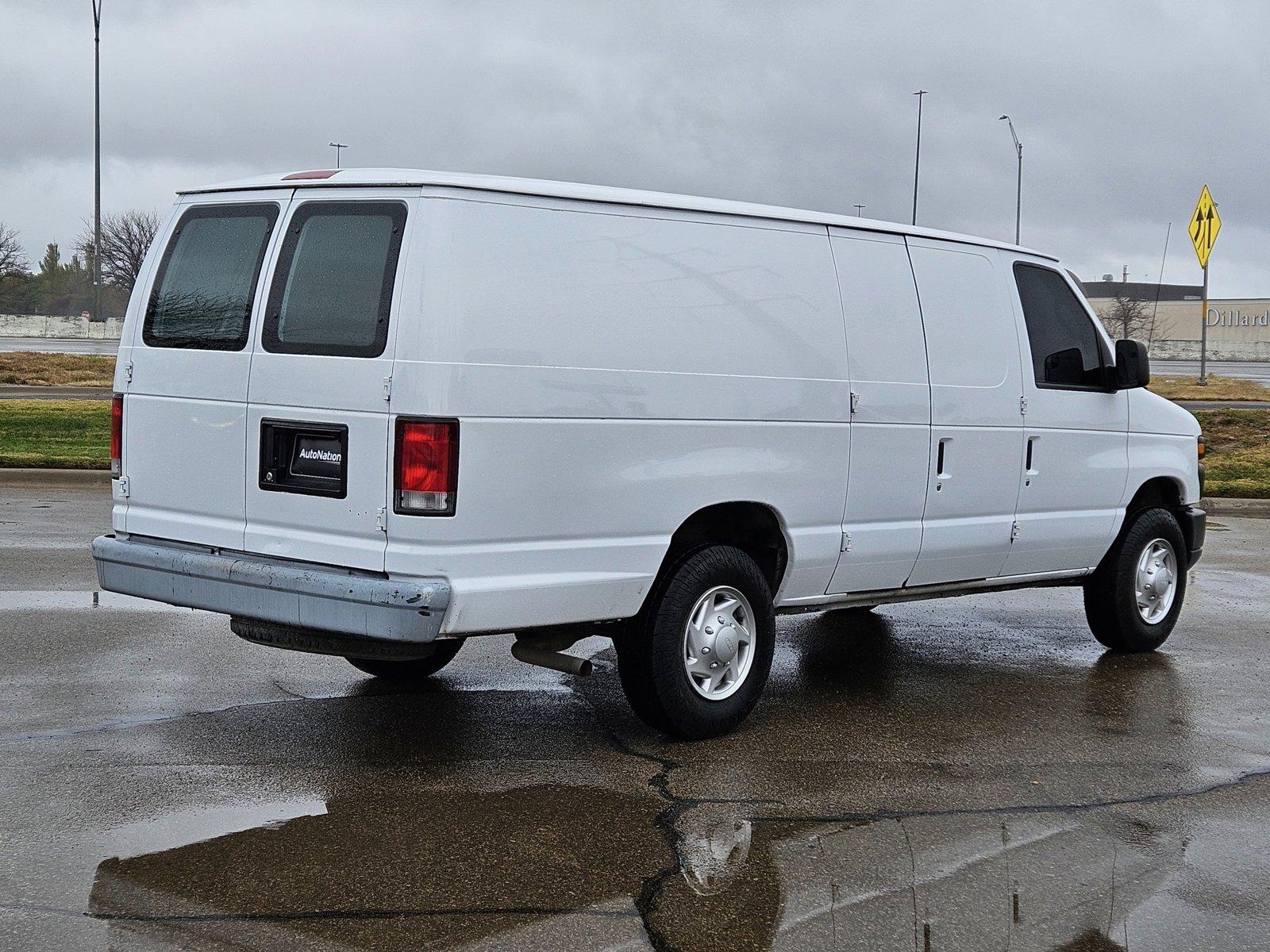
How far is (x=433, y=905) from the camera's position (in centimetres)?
434

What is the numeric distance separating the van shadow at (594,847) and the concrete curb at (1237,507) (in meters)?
9.77

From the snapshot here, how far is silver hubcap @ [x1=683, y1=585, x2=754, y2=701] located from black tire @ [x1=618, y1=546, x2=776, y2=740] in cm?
3

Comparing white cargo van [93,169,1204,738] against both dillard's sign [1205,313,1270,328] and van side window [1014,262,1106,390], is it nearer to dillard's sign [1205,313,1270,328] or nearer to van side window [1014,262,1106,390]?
van side window [1014,262,1106,390]

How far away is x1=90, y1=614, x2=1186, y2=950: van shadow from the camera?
4227 mm

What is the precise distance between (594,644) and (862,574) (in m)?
2.01

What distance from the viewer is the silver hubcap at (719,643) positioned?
6.21 metres

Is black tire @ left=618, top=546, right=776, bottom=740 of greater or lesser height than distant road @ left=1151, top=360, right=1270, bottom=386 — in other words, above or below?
below

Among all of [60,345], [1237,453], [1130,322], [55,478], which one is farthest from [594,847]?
[1130,322]

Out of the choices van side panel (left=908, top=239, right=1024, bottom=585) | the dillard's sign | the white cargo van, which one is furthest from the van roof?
the dillard's sign

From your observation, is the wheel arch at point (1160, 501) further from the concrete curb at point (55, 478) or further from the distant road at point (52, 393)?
the distant road at point (52, 393)

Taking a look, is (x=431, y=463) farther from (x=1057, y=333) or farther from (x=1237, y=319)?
(x=1237, y=319)

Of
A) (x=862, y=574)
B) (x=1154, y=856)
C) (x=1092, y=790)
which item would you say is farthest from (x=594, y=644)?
(x=1154, y=856)

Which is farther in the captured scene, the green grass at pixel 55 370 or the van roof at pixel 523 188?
the green grass at pixel 55 370

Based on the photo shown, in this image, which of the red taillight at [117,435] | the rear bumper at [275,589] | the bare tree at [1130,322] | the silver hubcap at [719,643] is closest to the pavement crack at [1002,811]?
the silver hubcap at [719,643]
